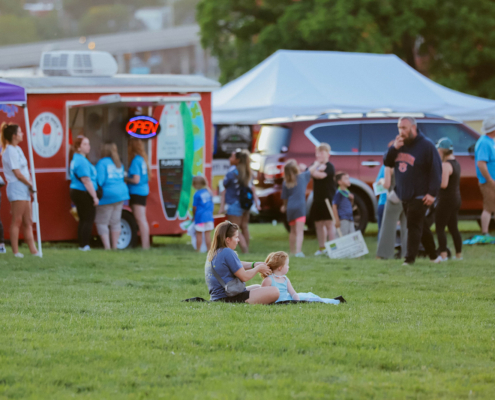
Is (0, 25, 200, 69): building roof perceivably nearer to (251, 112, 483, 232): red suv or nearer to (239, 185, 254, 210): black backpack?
(251, 112, 483, 232): red suv

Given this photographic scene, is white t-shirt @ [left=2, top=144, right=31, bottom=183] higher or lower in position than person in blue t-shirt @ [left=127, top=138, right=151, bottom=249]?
higher

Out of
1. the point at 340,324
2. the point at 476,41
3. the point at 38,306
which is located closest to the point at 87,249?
the point at 38,306

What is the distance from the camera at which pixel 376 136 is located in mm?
13500

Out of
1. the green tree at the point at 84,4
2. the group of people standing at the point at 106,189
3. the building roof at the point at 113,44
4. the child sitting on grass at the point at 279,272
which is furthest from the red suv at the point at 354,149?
the green tree at the point at 84,4

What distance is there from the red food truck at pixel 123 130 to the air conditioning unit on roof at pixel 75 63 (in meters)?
0.21

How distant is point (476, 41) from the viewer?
25.6m

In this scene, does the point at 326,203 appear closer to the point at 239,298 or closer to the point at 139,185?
the point at 139,185

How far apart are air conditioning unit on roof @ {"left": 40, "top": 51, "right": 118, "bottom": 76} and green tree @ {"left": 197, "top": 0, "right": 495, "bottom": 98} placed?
13.5m

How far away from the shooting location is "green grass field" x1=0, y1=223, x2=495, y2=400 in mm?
4348

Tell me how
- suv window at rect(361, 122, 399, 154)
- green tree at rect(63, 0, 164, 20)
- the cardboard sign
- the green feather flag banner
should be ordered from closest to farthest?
the cardboard sign
the green feather flag banner
suv window at rect(361, 122, 399, 154)
green tree at rect(63, 0, 164, 20)

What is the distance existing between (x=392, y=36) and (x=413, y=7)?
3.64 feet

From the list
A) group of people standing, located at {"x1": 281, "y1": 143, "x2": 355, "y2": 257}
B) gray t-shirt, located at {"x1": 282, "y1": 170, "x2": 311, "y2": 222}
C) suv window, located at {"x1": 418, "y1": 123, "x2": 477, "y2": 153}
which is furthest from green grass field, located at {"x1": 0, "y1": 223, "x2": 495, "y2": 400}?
suv window, located at {"x1": 418, "y1": 123, "x2": 477, "y2": 153}

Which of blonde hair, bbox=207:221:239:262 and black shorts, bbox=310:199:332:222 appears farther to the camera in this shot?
black shorts, bbox=310:199:332:222

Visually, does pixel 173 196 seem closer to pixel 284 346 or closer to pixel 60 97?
pixel 60 97
